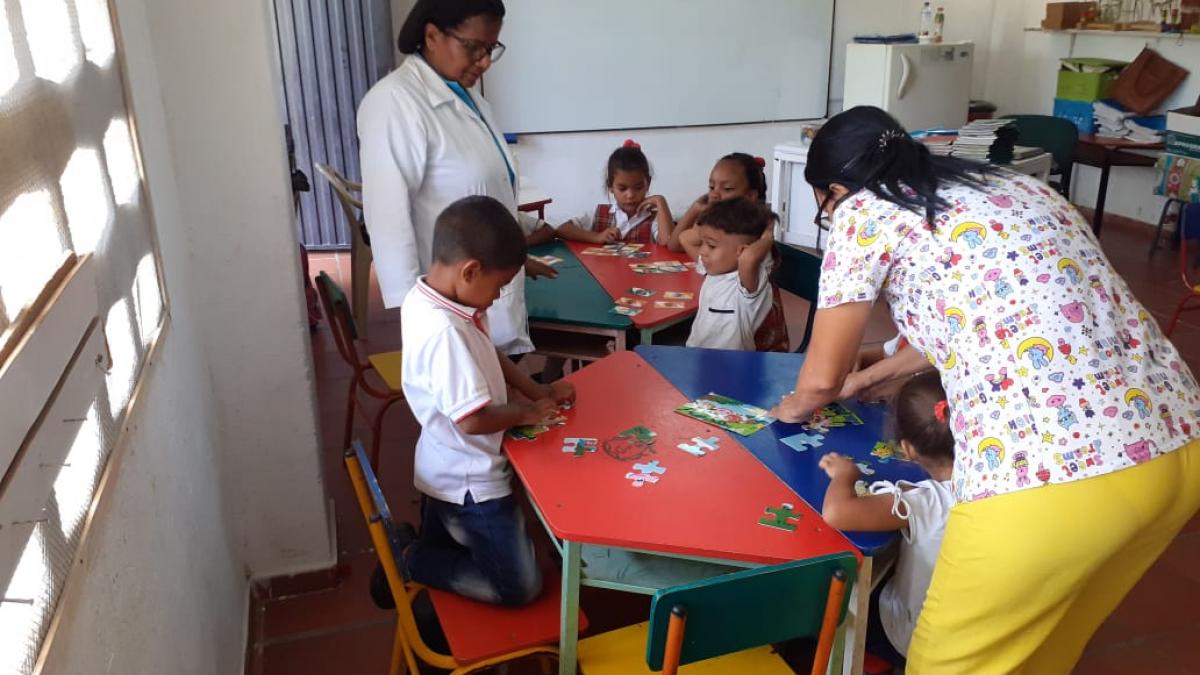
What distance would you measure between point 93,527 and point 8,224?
402 millimetres

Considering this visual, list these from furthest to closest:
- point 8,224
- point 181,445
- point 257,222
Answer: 1. point 257,222
2. point 181,445
3. point 8,224

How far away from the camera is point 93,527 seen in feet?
3.84

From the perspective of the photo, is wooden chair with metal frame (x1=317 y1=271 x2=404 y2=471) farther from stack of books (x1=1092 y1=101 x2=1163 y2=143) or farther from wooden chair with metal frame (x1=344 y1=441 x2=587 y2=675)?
stack of books (x1=1092 y1=101 x2=1163 y2=143)

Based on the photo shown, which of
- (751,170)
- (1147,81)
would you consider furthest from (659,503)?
(1147,81)

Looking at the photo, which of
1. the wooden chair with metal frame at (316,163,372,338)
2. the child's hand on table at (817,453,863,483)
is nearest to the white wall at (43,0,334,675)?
the child's hand on table at (817,453,863,483)

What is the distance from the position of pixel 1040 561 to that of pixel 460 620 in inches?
44.6

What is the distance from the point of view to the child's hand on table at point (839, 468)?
73.0 inches

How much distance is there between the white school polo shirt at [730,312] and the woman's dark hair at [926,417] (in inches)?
43.5

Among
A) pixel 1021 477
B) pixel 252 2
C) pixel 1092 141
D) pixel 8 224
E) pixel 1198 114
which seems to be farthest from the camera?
pixel 1092 141

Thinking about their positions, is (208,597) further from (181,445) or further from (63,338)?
(63,338)

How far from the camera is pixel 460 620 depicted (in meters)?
2.02

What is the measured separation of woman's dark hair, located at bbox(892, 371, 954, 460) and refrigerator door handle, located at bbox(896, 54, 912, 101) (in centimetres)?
513

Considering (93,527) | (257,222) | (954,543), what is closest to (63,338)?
(93,527)

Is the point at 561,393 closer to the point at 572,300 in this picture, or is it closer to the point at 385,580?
the point at 385,580
